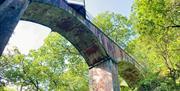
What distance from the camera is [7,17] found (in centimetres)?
550

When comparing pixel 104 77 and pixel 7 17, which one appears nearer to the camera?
pixel 7 17

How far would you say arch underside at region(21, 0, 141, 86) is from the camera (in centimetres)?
1001

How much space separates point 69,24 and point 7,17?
6.03 m

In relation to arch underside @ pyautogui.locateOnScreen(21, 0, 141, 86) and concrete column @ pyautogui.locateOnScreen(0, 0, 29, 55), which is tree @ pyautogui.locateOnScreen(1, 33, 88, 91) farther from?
concrete column @ pyautogui.locateOnScreen(0, 0, 29, 55)

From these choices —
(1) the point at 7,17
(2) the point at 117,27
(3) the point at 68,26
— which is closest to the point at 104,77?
(3) the point at 68,26

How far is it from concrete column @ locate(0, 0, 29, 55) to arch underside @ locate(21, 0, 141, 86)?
348cm

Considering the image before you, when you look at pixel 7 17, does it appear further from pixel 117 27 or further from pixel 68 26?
pixel 117 27

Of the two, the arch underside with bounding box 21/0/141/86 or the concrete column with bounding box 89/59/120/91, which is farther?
the concrete column with bounding box 89/59/120/91

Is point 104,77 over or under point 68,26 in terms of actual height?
under

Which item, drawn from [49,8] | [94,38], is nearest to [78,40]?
[94,38]

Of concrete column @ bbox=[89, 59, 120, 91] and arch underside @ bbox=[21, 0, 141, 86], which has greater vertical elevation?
arch underside @ bbox=[21, 0, 141, 86]

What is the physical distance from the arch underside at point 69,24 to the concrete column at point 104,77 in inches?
13.9

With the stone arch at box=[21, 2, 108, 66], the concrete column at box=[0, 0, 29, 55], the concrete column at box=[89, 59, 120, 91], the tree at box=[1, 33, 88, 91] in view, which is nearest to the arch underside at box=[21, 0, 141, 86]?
the stone arch at box=[21, 2, 108, 66]

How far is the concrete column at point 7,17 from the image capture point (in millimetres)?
5316
